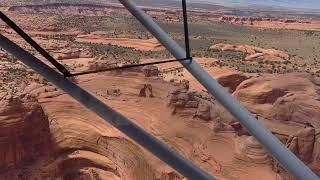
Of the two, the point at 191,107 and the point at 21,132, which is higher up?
the point at 21,132

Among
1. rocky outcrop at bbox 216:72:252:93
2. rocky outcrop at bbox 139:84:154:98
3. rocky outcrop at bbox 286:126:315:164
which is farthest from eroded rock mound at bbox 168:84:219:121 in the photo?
rocky outcrop at bbox 216:72:252:93

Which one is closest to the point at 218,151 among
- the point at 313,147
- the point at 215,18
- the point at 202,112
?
the point at 202,112

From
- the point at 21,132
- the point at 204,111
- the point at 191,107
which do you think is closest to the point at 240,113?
the point at 21,132

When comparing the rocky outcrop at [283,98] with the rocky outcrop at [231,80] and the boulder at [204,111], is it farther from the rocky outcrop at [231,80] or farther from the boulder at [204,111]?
the rocky outcrop at [231,80]

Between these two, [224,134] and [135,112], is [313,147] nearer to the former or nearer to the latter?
[224,134]

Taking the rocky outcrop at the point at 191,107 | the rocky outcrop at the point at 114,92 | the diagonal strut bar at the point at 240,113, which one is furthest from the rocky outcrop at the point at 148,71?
the diagonal strut bar at the point at 240,113

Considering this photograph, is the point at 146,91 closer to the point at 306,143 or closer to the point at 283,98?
the point at 283,98

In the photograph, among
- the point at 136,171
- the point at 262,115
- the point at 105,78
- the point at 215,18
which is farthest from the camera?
the point at 215,18
